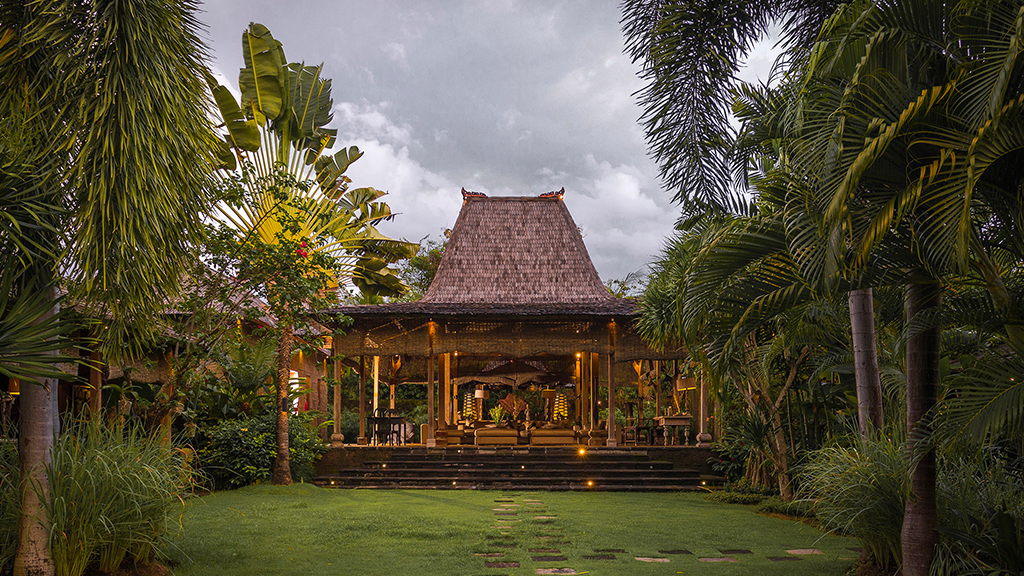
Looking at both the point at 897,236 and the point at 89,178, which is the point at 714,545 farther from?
the point at 89,178

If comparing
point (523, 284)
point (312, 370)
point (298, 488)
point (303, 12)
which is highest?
point (303, 12)

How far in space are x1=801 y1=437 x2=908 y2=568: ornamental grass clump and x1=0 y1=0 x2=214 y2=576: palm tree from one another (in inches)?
201

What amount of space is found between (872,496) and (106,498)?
543cm

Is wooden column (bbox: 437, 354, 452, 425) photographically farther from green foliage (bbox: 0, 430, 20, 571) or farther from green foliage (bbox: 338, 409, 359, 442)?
green foliage (bbox: 0, 430, 20, 571)

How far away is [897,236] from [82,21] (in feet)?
17.7

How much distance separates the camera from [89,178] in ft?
13.9

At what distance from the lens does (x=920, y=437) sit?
4.59 m

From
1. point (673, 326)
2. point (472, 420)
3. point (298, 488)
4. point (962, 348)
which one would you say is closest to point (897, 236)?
point (962, 348)

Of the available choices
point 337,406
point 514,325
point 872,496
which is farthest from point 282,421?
point 872,496

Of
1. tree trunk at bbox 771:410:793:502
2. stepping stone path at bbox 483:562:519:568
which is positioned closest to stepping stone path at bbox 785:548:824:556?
stepping stone path at bbox 483:562:519:568

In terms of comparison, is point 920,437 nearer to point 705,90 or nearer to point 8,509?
point 705,90

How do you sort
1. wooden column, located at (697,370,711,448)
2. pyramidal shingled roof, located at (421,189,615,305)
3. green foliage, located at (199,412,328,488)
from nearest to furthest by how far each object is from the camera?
green foliage, located at (199,412,328,488) → wooden column, located at (697,370,711,448) → pyramidal shingled roof, located at (421,189,615,305)

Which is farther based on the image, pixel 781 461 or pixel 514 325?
pixel 514 325

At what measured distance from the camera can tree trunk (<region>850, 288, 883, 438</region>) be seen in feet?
20.7
